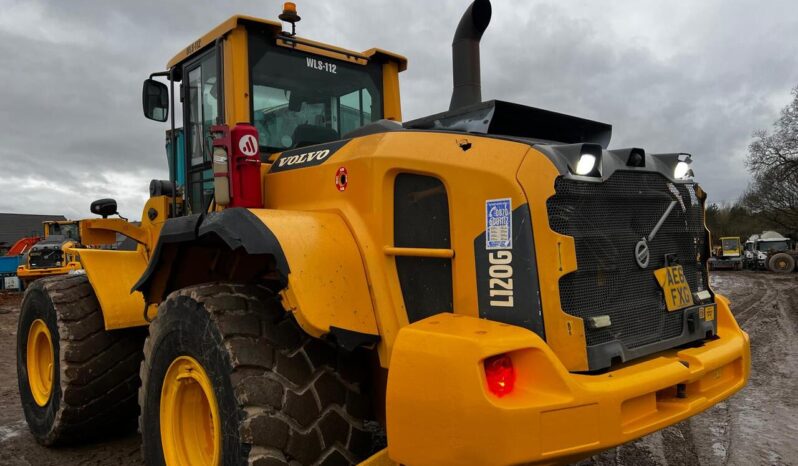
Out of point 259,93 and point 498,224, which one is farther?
point 259,93

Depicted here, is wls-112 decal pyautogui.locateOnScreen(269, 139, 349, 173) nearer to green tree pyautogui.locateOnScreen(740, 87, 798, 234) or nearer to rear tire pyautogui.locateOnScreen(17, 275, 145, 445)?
rear tire pyautogui.locateOnScreen(17, 275, 145, 445)

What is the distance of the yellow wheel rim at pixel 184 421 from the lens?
3.01 metres

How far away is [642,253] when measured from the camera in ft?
9.04

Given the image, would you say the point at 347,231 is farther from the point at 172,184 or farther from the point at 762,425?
the point at 762,425

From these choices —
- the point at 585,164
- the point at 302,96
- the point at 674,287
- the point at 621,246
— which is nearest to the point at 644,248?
the point at 621,246

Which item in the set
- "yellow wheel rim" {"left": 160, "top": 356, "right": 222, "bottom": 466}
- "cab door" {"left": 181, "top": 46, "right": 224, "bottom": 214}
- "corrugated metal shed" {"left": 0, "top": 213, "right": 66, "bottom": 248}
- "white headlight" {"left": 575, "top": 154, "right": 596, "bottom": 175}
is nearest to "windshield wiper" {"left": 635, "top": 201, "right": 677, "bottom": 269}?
"white headlight" {"left": 575, "top": 154, "right": 596, "bottom": 175}

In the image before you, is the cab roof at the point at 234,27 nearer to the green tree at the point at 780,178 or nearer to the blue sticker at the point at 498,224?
the blue sticker at the point at 498,224

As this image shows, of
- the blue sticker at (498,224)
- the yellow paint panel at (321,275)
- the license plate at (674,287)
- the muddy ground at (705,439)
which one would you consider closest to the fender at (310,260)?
the yellow paint panel at (321,275)

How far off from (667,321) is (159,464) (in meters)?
2.60

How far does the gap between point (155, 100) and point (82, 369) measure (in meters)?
1.91

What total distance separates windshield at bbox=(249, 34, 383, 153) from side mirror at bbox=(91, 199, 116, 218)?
1588 mm

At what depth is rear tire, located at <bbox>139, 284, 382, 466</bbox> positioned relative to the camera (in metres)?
2.46

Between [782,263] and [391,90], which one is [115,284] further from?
[782,263]

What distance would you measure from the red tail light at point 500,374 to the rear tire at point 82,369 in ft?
10.4
